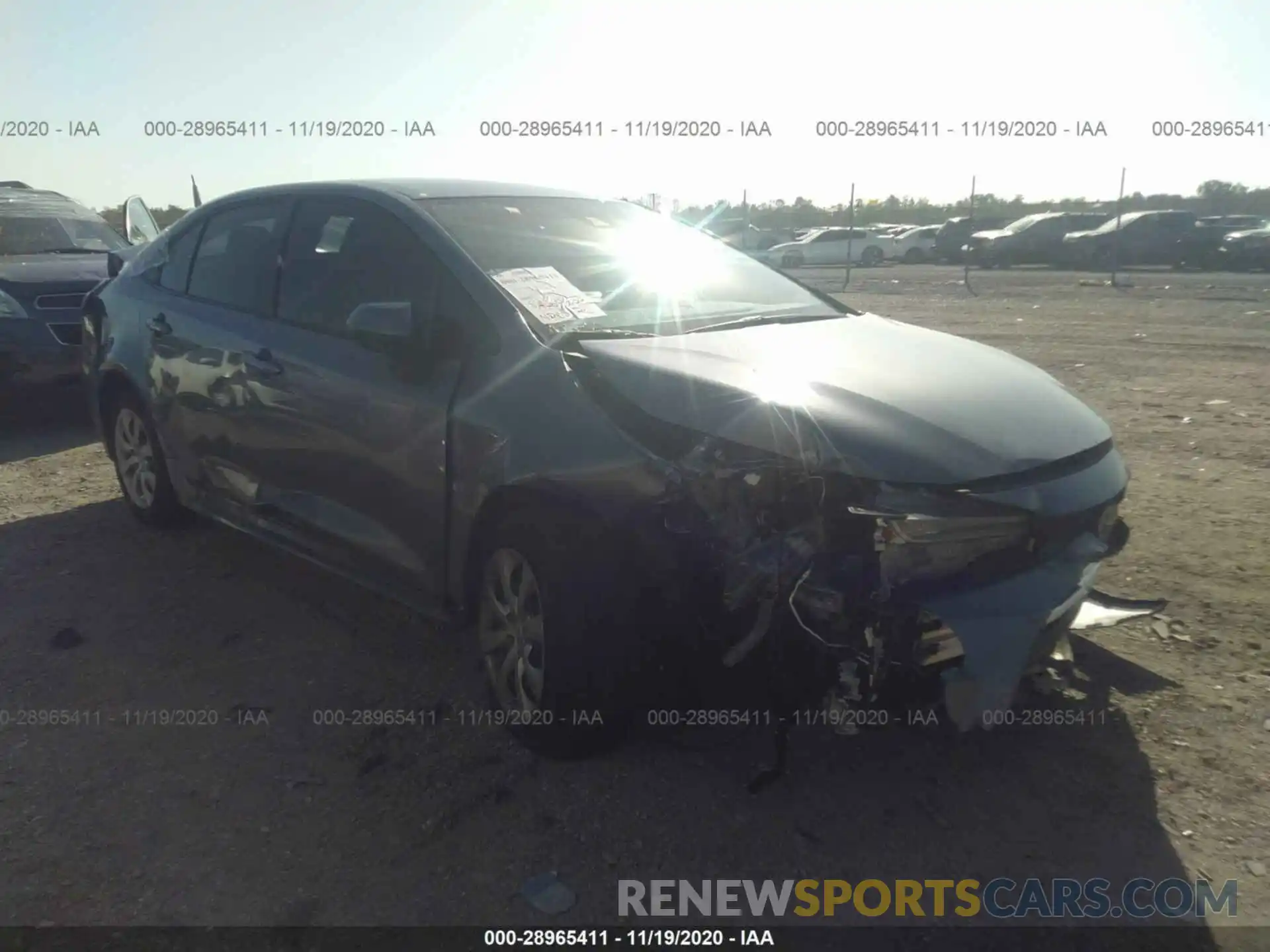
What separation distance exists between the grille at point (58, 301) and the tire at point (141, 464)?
2647mm

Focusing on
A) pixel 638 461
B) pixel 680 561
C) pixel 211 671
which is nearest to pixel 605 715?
pixel 680 561

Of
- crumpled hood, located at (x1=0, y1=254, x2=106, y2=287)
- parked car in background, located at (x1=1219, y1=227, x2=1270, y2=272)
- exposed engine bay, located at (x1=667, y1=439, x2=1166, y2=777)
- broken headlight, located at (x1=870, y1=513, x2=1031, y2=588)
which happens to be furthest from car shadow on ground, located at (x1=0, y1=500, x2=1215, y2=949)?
parked car in background, located at (x1=1219, y1=227, x2=1270, y2=272)

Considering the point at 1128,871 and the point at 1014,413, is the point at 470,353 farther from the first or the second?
the point at 1128,871

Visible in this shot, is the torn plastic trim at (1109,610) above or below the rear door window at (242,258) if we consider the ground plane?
below

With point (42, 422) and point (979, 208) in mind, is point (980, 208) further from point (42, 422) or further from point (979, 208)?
point (42, 422)

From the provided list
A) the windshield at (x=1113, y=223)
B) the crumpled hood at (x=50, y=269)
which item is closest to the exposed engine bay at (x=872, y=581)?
the crumpled hood at (x=50, y=269)

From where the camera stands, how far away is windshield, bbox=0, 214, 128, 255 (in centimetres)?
874

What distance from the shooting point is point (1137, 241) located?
A: 25734 millimetres

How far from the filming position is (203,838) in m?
2.81

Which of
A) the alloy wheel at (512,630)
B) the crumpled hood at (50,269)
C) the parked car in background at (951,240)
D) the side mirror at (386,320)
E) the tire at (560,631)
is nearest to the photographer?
the tire at (560,631)

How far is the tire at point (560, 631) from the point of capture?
9.26ft

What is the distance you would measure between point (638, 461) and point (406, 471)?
99cm

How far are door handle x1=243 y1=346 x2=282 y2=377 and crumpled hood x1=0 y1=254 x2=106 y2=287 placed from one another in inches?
183

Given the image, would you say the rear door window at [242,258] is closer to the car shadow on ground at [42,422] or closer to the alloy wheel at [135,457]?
the alloy wheel at [135,457]
